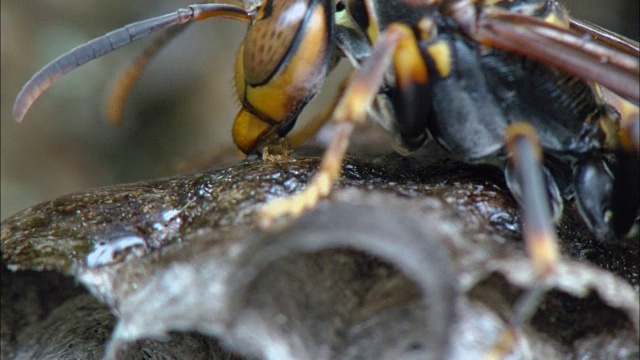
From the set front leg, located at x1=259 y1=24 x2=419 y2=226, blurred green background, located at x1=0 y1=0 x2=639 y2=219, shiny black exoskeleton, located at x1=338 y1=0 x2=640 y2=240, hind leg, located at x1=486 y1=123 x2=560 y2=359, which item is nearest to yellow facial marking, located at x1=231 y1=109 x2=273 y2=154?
shiny black exoskeleton, located at x1=338 y1=0 x2=640 y2=240

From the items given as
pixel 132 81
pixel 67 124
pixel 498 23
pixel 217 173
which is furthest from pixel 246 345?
pixel 67 124

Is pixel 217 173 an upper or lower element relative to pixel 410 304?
upper

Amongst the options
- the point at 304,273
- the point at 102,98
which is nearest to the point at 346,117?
the point at 304,273

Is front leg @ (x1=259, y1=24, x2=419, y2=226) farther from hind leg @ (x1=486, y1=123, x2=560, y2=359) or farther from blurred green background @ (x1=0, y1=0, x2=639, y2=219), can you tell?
blurred green background @ (x1=0, y1=0, x2=639, y2=219)

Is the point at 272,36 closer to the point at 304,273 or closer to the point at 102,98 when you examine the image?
the point at 304,273

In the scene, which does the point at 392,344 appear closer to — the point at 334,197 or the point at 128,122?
the point at 334,197

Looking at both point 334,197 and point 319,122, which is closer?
point 334,197
